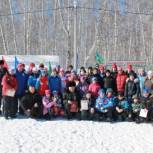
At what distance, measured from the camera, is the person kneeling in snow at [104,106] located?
1380cm

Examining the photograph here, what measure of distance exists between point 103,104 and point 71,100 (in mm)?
1028

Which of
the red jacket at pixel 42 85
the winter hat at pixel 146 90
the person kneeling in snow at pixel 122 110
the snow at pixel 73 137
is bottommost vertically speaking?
the snow at pixel 73 137

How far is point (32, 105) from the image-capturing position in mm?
13656

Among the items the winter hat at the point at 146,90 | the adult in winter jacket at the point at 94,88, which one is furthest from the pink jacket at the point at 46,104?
the winter hat at the point at 146,90

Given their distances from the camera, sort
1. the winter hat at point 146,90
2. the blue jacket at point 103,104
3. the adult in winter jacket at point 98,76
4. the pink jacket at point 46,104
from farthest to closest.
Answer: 1. the adult in winter jacket at point 98,76
2. the winter hat at point 146,90
3. the blue jacket at point 103,104
4. the pink jacket at point 46,104

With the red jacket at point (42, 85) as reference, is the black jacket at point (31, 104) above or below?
below

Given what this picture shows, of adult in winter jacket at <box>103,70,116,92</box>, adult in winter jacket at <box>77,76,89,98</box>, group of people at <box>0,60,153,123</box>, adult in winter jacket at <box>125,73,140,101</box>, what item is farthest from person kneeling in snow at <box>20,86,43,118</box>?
adult in winter jacket at <box>125,73,140,101</box>

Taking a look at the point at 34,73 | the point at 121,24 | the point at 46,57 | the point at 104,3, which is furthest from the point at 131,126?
the point at 121,24

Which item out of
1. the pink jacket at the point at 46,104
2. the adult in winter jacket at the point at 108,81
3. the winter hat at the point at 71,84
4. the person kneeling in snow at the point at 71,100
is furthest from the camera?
the adult in winter jacket at the point at 108,81

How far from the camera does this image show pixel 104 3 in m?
40.4

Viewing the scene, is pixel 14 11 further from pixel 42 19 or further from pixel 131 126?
pixel 131 126

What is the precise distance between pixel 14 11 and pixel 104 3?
9529 mm

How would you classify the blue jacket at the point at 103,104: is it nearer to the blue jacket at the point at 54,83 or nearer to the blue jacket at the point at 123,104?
the blue jacket at the point at 123,104

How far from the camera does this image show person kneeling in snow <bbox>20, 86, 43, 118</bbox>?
1358cm
